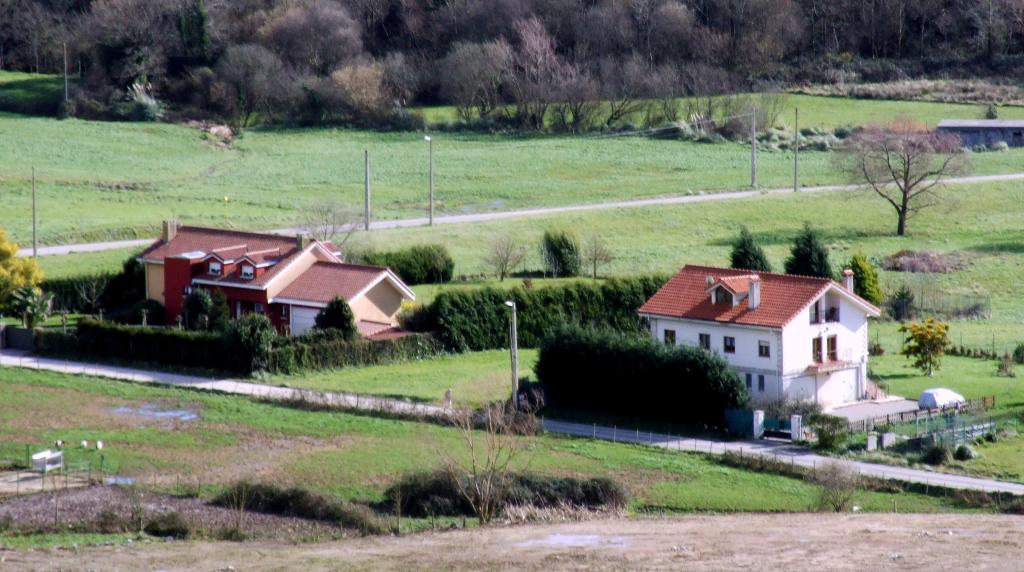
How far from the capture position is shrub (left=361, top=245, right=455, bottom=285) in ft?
219

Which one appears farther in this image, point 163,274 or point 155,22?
point 155,22

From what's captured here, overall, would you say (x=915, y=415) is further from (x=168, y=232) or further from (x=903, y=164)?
(x=903, y=164)

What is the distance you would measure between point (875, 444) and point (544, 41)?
75.3 meters

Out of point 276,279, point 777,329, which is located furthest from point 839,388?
point 276,279

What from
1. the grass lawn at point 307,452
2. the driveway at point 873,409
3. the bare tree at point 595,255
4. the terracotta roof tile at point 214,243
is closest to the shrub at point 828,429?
the driveway at point 873,409

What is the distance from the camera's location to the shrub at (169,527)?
37312 millimetres

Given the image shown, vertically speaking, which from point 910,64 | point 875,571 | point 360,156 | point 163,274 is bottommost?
point 875,571

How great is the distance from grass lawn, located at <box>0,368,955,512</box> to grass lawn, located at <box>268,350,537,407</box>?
327cm

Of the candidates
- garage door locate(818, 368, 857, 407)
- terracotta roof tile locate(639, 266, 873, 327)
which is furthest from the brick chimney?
garage door locate(818, 368, 857, 407)

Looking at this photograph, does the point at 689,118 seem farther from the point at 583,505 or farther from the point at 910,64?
the point at 583,505

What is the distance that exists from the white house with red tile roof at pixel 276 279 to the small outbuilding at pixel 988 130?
4878cm

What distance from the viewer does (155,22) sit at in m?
120

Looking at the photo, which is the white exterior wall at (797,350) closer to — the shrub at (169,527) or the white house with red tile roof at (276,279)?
the white house with red tile roof at (276,279)

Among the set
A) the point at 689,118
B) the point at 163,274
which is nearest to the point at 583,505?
the point at 163,274
